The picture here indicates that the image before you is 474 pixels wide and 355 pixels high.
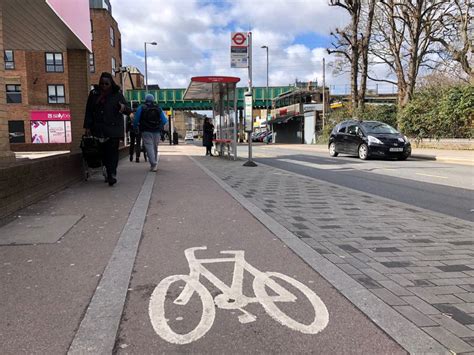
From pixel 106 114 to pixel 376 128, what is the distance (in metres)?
13.5

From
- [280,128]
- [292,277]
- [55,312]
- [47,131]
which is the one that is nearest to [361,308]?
[292,277]

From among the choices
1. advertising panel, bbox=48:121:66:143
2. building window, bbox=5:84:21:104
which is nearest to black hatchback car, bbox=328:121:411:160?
advertising panel, bbox=48:121:66:143

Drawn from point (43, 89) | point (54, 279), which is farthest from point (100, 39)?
point (54, 279)

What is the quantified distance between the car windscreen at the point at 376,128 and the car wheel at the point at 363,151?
63 centimetres

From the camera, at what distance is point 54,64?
46.0 metres

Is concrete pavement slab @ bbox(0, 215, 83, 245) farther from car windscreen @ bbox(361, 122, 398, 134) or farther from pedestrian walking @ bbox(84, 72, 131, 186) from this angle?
car windscreen @ bbox(361, 122, 398, 134)

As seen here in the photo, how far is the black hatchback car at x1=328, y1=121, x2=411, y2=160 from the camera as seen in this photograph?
17781mm

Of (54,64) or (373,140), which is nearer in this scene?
(373,140)

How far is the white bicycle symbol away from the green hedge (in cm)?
2124

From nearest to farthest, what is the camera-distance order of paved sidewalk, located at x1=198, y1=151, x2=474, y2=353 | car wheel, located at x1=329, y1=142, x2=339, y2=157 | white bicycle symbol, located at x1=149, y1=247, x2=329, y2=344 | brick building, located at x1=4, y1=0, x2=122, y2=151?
white bicycle symbol, located at x1=149, y1=247, x2=329, y2=344 → paved sidewalk, located at x1=198, y1=151, x2=474, y2=353 → car wheel, located at x1=329, y1=142, x2=339, y2=157 → brick building, located at x1=4, y1=0, x2=122, y2=151

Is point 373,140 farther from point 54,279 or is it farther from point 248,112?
point 54,279

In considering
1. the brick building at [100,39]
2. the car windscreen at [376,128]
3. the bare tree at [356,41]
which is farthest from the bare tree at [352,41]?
the brick building at [100,39]

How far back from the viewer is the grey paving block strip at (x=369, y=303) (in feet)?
8.85

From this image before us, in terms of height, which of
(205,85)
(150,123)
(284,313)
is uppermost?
(205,85)
